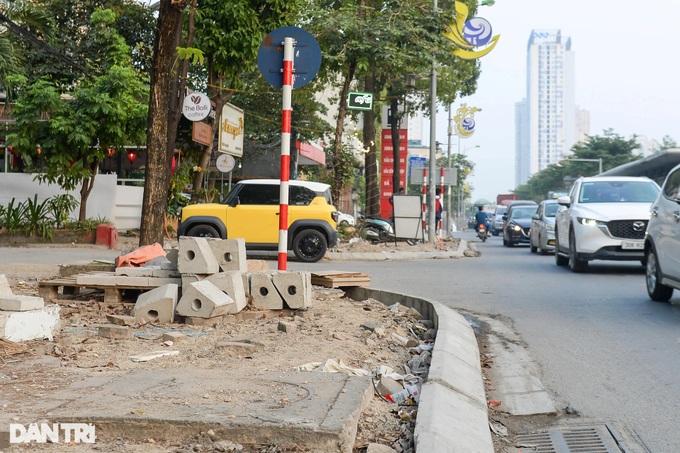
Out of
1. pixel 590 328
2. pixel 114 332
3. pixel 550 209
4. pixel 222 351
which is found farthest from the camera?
pixel 550 209

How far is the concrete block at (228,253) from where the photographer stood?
27.2 ft

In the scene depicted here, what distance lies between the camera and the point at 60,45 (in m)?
35.3

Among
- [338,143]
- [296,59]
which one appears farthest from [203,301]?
[338,143]

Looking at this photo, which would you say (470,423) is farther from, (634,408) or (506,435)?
(634,408)

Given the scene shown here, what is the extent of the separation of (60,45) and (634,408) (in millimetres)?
33299

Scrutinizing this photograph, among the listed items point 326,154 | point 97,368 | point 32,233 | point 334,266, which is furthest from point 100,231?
point 326,154

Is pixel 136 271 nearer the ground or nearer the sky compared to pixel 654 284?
nearer the sky

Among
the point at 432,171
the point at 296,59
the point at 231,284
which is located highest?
the point at 296,59

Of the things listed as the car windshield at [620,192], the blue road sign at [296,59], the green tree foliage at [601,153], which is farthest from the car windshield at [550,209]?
the green tree foliage at [601,153]

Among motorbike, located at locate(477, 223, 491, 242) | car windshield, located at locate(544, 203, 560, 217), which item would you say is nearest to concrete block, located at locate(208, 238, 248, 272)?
car windshield, located at locate(544, 203, 560, 217)

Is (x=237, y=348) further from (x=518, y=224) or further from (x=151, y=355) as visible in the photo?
(x=518, y=224)

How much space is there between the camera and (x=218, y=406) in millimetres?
4215

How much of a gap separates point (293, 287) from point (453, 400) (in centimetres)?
352
